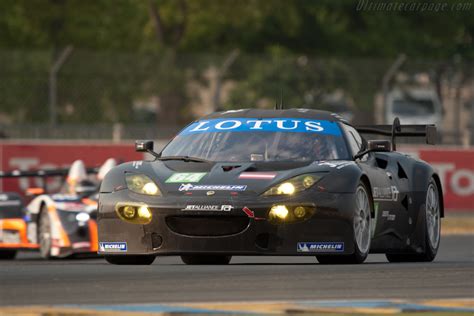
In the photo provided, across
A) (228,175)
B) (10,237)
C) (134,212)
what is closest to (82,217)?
(10,237)

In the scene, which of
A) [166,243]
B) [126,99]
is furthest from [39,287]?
[126,99]

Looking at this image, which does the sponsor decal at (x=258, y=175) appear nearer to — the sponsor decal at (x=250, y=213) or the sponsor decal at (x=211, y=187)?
the sponsor decal at (x=211, y=187)

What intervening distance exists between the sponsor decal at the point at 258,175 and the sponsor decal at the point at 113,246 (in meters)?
1.03

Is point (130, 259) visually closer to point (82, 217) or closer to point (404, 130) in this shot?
point (404, 130)

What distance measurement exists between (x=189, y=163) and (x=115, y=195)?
66cm

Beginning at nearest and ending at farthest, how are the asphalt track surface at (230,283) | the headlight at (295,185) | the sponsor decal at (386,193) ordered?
the asphalt track surface at (230,283) → the headlight at (295,185) → the sponsor decal at (386,193)

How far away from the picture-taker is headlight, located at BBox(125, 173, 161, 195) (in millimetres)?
11298

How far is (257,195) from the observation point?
11.0 m

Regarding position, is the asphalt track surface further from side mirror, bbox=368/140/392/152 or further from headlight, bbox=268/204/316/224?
side mirror, bbox=368/140/392/152

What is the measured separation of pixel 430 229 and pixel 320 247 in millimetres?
2351

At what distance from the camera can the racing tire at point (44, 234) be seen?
16.8m

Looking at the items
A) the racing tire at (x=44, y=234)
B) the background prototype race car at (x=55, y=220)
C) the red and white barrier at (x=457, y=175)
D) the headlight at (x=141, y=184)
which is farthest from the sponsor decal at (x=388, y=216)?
the red and white barrier at (x=457, y=175)

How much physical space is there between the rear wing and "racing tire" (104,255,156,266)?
250 cm
